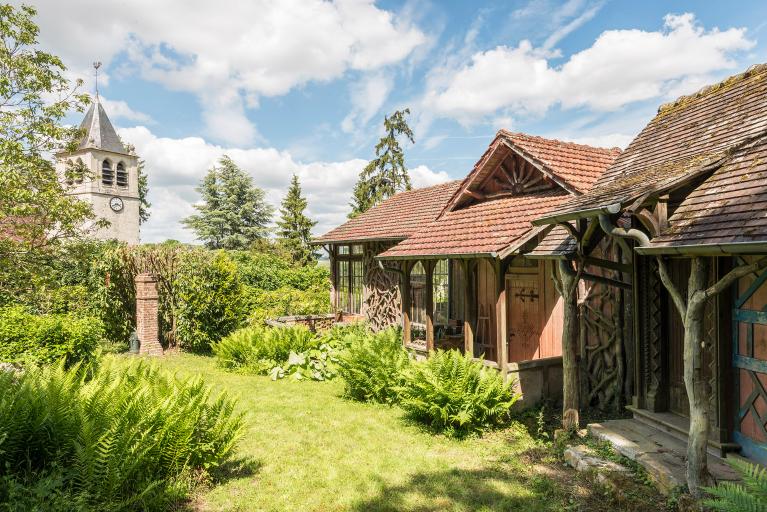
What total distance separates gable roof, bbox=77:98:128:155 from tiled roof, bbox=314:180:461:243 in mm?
27895

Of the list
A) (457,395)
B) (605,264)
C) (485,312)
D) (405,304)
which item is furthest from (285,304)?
(605,264)

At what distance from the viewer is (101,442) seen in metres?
4.39

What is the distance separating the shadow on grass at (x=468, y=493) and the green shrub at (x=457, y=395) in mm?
1288

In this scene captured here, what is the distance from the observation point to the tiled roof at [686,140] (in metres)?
5.71

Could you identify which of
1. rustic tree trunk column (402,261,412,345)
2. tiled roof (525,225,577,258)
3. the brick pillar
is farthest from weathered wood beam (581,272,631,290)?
the brick pillar

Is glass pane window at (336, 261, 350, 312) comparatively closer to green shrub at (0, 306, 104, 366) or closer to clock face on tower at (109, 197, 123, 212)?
green shrub at (0, 306, 104, 366)

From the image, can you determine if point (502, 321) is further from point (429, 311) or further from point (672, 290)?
point (672, 290)

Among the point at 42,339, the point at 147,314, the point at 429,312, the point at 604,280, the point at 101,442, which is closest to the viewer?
the point at 101,442

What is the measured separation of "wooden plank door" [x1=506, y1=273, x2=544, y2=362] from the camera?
9906 millimetres

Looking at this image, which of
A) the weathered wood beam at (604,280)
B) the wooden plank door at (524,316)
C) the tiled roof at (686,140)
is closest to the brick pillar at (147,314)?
the wooden plank door at (524,316)

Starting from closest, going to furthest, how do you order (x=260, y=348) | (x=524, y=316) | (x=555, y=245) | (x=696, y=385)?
(x=696, y=385) → (x=555, y=245) → (x=524, y=316) → (x=260, y=348)

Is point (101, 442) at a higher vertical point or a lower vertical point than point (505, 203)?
lower

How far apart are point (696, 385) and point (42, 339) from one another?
10.7 m

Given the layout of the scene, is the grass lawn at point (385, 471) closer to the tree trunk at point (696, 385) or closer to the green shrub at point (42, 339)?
the tree trunk at point (696, 385)
